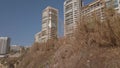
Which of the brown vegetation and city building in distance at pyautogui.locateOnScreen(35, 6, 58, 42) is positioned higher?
city building in distance at pyautogui.locateOnScreen(35, 6, 58, 42)

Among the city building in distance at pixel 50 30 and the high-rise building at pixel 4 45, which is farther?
the high-rise building at pixel 4 45

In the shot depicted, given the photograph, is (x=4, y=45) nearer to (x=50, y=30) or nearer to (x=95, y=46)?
(x=50, y=30)

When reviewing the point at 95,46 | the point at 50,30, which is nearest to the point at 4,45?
the point at 50,30

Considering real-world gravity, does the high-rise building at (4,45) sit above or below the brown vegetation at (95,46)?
above

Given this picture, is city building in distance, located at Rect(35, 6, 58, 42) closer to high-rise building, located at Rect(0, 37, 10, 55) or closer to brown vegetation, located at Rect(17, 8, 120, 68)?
brown vegetation, located at Rect(17, 8, 120, 68)

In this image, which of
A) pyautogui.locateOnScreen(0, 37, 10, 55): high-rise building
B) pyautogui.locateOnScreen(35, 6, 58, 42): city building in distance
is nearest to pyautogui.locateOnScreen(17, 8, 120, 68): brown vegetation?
pyautogui.locateOnScreen(35, 6, 58, 42): city building in distance

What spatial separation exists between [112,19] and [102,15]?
0.43 metres

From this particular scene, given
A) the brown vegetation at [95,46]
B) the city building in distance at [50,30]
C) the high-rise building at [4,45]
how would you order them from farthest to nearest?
the high-rise building at [4,45]
the city building in distance at [50,30]
the brown vegetation at [95,46]

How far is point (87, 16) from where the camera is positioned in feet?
12.9

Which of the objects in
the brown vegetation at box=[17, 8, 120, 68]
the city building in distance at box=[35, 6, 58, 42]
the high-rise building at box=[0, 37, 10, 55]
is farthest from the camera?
the high-rise building at box=[0, 37, 10, 55]

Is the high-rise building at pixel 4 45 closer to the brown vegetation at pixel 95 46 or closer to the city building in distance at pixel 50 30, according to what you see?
the city building in distance at pixel 50 30

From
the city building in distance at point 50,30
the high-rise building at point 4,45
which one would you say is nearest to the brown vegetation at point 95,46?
the city building in distance at point 50,30

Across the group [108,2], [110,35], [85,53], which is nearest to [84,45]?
[85,53]

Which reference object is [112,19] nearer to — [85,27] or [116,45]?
[116,45]
